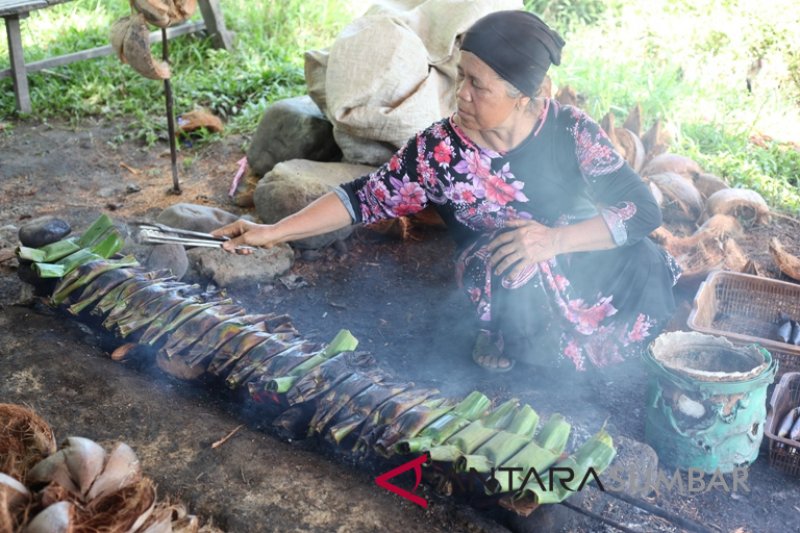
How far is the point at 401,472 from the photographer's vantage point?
2516 mm

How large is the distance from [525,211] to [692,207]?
6.94 ft

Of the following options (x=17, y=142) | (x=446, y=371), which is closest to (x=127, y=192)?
(x=17, y=142)

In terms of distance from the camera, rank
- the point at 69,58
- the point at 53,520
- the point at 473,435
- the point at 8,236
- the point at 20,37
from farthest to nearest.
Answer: the point at 69,58 → the point at 20,37 → the point at 8,236 → the point at 473,435 → the point at 53,520

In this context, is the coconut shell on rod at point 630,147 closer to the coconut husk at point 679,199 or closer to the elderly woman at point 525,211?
the coconut husk at point 679,199

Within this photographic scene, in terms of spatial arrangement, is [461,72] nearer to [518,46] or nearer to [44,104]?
[518,46]

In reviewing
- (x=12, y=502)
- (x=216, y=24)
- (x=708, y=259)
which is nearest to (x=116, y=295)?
(x=12, y=502)

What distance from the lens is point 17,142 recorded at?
6285 millimetres

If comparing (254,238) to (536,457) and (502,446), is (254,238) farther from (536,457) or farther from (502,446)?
(536,457)

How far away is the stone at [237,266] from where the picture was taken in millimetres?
4211

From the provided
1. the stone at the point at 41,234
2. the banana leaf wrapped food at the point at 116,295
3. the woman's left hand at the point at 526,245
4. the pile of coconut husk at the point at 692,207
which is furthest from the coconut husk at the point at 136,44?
the pile of coconut husk at the point at 692,207

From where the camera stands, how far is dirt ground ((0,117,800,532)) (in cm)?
244

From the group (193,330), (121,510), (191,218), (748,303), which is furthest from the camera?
(191,218)

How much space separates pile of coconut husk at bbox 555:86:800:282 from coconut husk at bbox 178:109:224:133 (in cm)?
281

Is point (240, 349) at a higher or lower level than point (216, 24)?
lower
